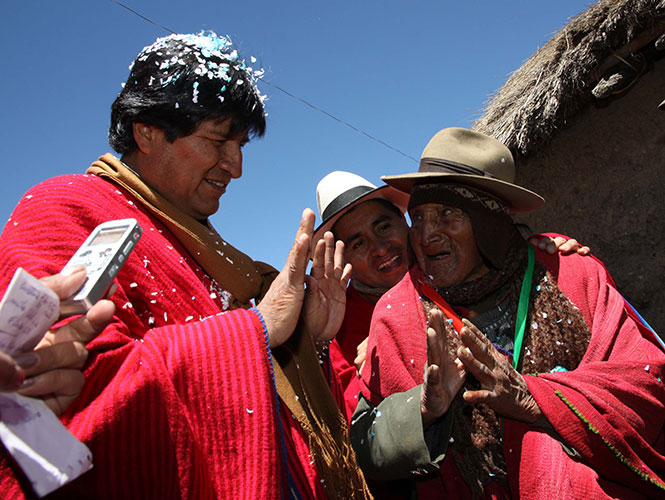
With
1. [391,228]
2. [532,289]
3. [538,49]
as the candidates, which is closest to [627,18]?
[538,49]

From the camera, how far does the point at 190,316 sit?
176cm

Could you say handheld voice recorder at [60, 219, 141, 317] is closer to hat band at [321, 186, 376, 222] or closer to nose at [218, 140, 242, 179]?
nose at [218, 140, 242, 179]

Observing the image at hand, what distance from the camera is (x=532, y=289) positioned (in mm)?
2537

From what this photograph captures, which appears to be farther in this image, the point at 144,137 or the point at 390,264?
the point at 390,264

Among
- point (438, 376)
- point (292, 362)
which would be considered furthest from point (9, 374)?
point (438, 376)

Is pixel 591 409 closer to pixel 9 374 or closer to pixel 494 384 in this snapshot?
pixel 494 384

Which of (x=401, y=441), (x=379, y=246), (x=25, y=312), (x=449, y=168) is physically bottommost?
(x=401, y=441)

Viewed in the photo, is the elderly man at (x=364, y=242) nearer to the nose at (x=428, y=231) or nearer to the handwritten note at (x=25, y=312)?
the nose at (x=428, y=231)

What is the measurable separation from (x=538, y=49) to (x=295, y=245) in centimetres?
389

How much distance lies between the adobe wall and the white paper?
4.08 m

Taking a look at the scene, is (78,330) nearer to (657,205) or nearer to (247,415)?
(247,415)

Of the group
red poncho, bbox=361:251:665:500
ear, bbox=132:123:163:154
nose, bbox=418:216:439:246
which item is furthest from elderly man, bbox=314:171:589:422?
ear, bbox=132:123:163:154

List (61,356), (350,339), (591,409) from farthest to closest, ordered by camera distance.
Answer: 1. (350,339)
2. (591,409)
3. (61,356)

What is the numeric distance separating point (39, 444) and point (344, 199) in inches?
116
